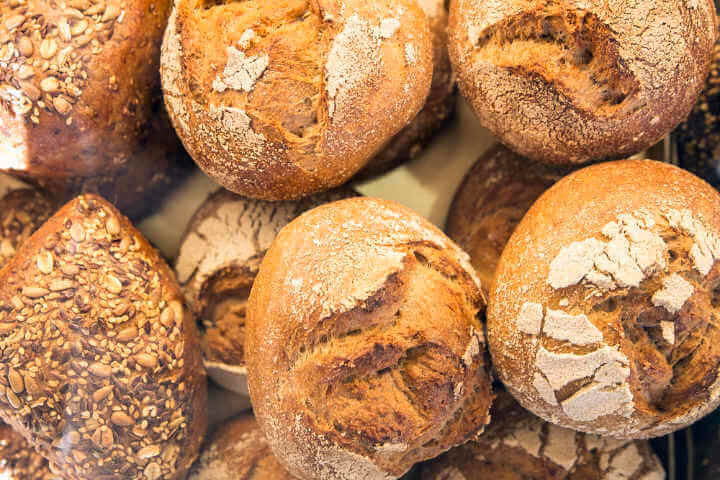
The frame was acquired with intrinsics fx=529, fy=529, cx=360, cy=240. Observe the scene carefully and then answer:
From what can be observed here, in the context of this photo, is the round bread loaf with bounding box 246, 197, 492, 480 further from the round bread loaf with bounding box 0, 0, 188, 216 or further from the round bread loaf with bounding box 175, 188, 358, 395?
the round bread loaf with bounding box 0, 0, 188, 216

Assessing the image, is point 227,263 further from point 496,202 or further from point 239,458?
point 496,202

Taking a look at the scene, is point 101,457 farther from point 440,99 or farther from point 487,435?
point 440,99

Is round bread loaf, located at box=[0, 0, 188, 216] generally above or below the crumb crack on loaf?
below

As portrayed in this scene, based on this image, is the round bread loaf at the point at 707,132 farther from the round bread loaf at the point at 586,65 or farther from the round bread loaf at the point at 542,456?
the round bread loaf at the point at 542,456

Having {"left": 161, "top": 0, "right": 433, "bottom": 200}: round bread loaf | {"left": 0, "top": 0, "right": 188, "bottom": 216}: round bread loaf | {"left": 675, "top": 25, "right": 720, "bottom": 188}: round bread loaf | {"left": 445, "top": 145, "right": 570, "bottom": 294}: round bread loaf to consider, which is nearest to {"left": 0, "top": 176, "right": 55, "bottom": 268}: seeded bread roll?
{"left": 0, "top": 0, "right": 188, "bottom": 216}: round bread loaf

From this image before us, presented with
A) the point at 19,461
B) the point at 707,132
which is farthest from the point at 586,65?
the point at 19,461

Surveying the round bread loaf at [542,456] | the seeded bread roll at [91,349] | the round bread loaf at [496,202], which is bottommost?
the round bread loaf at [542,456]

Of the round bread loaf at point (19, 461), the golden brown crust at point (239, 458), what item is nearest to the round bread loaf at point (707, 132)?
the golden brown crust at point (239, 458)
